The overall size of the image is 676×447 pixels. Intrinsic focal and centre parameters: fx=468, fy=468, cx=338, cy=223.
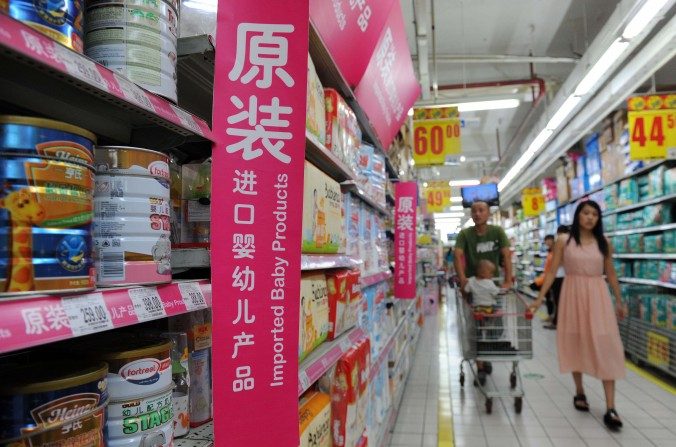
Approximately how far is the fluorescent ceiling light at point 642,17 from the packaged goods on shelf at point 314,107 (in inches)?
136

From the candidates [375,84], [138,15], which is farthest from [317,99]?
[375,84]

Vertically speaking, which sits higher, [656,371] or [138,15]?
[138,15]

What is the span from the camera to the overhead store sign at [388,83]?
293cm

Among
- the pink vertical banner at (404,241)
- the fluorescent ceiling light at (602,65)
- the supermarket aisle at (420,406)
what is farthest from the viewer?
the fluorescent ceiling light at (602,65)

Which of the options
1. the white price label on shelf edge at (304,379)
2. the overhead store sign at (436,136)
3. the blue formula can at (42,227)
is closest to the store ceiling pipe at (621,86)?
the overhead store sign at (436,136)

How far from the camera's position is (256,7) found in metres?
1.21

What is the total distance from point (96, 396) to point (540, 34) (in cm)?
856

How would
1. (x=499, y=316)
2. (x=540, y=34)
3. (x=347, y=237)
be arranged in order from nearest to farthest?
(x=347, y=237) → (x=499, y=316) → (x=540, y=34)

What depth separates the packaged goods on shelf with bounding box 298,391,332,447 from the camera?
5.38ft

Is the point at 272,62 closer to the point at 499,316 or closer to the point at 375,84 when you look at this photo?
the point at 375,84

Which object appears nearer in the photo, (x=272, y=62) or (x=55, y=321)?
(x=55, y=321)

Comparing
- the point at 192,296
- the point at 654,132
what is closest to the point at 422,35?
the point at 654,132

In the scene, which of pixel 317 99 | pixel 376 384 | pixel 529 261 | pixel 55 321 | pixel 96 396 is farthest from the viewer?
pixel 529 261

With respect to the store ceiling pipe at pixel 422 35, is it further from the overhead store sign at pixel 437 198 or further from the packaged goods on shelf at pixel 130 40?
the overhead store sign at pixel 437 198
